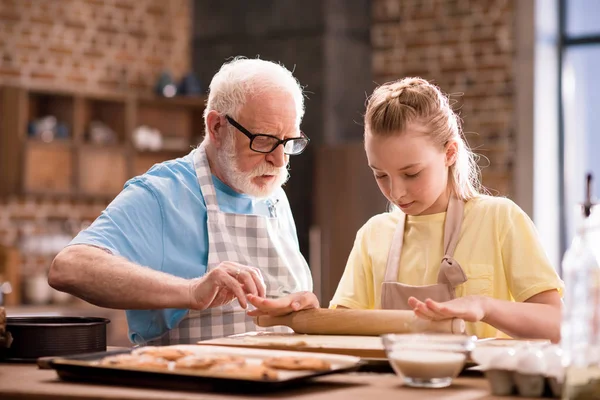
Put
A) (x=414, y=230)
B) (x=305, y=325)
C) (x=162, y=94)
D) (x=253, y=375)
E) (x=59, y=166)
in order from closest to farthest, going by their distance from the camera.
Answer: (x=253, y=375) → (x=305, y=325) → (x=414, y=230) → (x=59, y=166) → (x=162, y=94)

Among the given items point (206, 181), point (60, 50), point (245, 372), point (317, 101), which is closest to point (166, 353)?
point (245, 372)

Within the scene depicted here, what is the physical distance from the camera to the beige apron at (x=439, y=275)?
2.37m

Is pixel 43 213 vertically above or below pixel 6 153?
below

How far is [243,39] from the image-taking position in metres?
7.20

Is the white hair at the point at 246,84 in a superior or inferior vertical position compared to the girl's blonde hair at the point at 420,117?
superior

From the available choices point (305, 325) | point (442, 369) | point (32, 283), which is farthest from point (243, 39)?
point (442, 369)

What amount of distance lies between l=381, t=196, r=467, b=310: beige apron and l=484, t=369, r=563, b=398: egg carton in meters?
0.80

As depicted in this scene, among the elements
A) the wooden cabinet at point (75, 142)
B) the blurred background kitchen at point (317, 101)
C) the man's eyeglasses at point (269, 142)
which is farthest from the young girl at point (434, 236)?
the wooden cabinet at point (75, 142)

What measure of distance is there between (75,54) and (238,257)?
493 centimetres

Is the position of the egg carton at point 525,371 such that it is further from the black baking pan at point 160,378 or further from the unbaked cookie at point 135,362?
the unbaked cookie at point 135,362

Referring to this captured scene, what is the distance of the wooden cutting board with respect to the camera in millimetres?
1896

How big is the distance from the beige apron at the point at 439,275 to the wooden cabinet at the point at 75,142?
466cm

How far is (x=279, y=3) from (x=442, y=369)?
577 centimetres

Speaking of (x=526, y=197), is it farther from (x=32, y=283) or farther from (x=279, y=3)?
(x=32, y=283)
